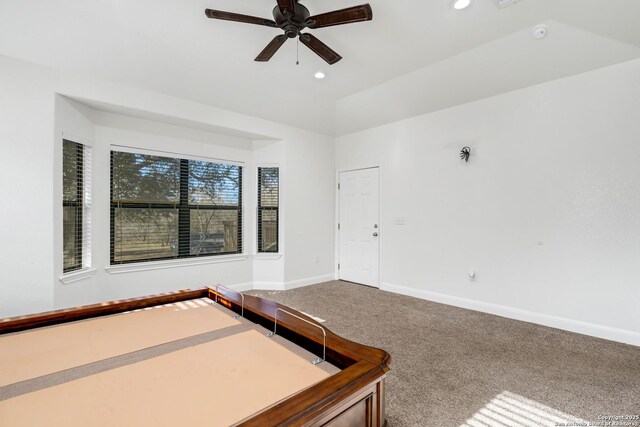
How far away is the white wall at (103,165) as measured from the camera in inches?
105

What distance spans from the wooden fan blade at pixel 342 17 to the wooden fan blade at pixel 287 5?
0.53 ft

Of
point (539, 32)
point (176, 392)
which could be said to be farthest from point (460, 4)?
point (176, 392)

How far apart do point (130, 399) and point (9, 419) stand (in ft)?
0.91

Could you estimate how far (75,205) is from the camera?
321 cm

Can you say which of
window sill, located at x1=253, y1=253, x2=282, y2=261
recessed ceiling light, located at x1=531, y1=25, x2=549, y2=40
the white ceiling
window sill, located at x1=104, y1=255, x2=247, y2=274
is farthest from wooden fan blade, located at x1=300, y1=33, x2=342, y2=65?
window sill, located at x1=104, y1=255, x2=247, y2=274

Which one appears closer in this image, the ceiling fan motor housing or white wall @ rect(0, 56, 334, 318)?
the ceiling fan motor housing

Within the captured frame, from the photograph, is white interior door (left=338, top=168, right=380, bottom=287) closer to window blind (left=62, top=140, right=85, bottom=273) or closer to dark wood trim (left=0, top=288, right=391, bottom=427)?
dark wood trim (left=0, top=288, right=391, bottom=427)

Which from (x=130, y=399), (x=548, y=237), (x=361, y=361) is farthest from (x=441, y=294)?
(x=130, y=399)

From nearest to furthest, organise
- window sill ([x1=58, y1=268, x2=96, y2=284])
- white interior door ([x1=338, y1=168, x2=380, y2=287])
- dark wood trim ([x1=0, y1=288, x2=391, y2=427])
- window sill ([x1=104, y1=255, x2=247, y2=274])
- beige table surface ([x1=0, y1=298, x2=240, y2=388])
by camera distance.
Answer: dark wood trim ([x1=0, y1=288, x2=391, y2=427]) < beige table surface ([x1=0, y1=298, x2=240, y2=388]) < window sill ([x1=58, y1=268, x2=96, y2=284]) < window sill ([x1=104, y1=255, x2=247, y2=274]) < white interior door ([x1=338, y1=168, x2=380, y2=287])

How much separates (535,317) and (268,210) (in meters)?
3.76

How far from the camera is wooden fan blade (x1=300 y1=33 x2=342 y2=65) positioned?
2408 millimetres

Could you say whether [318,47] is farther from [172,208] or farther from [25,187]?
[25,187]

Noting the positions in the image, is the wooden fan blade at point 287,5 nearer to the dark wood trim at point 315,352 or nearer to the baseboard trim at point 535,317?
the dark wood trim at point 315,352

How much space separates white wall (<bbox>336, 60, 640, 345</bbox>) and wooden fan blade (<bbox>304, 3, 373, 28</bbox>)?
238cm
